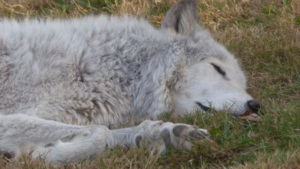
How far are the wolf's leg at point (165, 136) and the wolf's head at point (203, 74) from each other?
705mm

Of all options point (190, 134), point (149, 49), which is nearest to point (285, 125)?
point (190, 134)

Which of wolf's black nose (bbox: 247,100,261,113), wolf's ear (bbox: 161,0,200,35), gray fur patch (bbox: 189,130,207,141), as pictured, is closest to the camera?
gray fur patch (bbox: 189,130,207,141)

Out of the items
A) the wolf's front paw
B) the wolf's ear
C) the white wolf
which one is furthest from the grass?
the wolf's ear

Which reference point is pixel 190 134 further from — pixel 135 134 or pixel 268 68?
pixel 268 68

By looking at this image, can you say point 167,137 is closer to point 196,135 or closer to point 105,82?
point 196,135

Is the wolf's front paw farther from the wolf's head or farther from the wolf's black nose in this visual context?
the wolf's black nose

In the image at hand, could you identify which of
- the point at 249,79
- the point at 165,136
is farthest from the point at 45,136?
the point at 249,79

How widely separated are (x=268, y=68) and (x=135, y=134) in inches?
104

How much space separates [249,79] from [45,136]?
9.47ft

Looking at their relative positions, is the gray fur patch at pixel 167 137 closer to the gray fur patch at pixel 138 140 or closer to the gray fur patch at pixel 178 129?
the gray fur patch at pixel 178 129

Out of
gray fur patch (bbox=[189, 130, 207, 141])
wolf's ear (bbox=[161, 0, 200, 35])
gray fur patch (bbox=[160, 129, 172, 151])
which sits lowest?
gray fur patch (bbox=[160, 129, 172, 151])

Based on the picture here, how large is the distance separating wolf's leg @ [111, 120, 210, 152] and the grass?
90mm

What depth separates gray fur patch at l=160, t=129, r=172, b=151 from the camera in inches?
110

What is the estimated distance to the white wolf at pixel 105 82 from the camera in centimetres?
294
